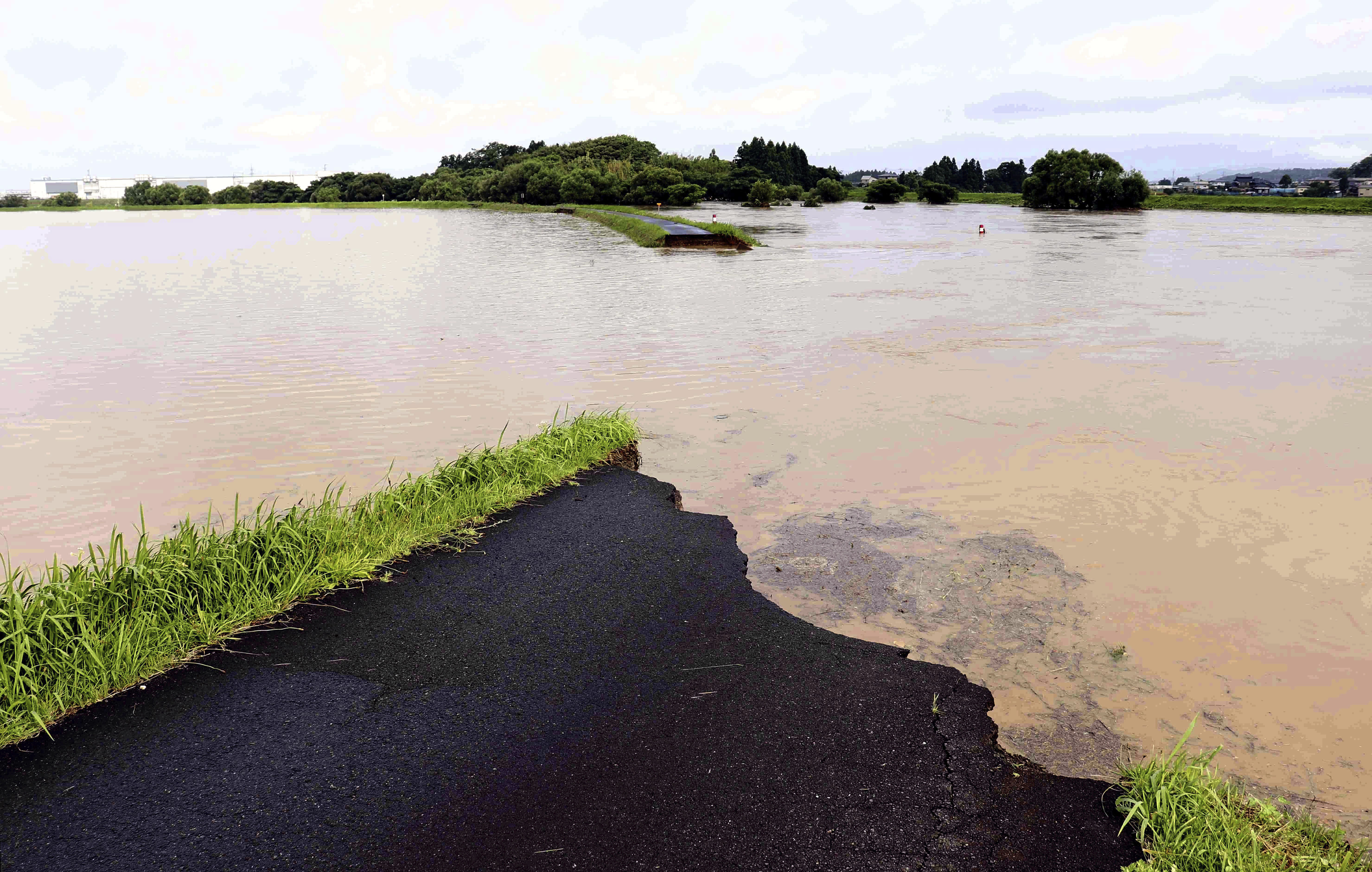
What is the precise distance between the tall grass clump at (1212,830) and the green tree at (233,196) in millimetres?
168368

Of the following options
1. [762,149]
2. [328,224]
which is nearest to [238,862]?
[328,224]

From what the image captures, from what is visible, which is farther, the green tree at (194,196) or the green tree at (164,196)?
the green tree at (194,196)

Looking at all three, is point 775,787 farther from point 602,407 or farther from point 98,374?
point 98,374

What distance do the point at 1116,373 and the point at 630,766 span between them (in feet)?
42.6

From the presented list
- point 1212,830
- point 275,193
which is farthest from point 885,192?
point 1212,830

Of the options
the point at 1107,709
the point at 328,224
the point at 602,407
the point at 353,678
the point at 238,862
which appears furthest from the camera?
the point at 328,224

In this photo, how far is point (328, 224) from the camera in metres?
70.8

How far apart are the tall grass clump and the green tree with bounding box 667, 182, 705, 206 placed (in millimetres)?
99358

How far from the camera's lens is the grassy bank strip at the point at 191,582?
14.2ft

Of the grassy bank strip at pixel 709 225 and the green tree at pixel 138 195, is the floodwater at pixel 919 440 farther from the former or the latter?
the green tree at pixel 138 195

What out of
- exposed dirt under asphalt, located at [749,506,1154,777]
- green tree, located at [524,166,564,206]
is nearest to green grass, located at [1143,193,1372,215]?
green tree, located at [524,166,564,206]

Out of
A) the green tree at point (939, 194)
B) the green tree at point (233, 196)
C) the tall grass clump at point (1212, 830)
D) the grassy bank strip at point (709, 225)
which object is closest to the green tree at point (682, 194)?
the grassy bank strip at point (709, 225)

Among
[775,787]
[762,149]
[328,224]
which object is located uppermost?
[762,149]

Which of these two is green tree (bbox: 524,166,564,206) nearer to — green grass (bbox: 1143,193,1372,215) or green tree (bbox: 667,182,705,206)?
green tree (bbox: 667,182,705,206)
